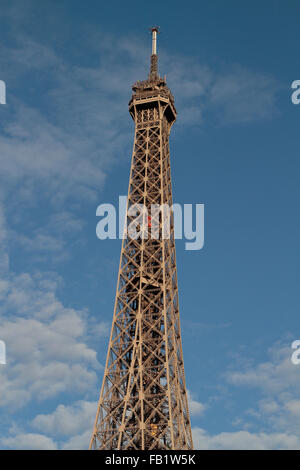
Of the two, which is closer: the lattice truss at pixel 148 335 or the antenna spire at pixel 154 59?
the lattice truss at pixel 148 335

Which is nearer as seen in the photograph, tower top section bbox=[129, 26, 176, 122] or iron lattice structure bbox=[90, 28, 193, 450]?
iron lattice structure bbox=[90, 28, 193, 450]

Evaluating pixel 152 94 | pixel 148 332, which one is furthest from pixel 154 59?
pixel 148 332

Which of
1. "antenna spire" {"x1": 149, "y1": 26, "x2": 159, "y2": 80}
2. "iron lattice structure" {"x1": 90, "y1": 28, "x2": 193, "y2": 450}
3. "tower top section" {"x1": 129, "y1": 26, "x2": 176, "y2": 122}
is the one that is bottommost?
"iron lattice structure" {"x1": 90, "y1": 28, "x2": 193, "y2": 450}

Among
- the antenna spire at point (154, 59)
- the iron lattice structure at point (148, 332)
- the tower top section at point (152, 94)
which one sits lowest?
the iron lattice structure at point (148, 332)

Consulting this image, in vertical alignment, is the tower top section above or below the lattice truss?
above

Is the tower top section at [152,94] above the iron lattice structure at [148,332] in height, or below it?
above

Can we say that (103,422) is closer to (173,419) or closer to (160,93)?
(173,419)
